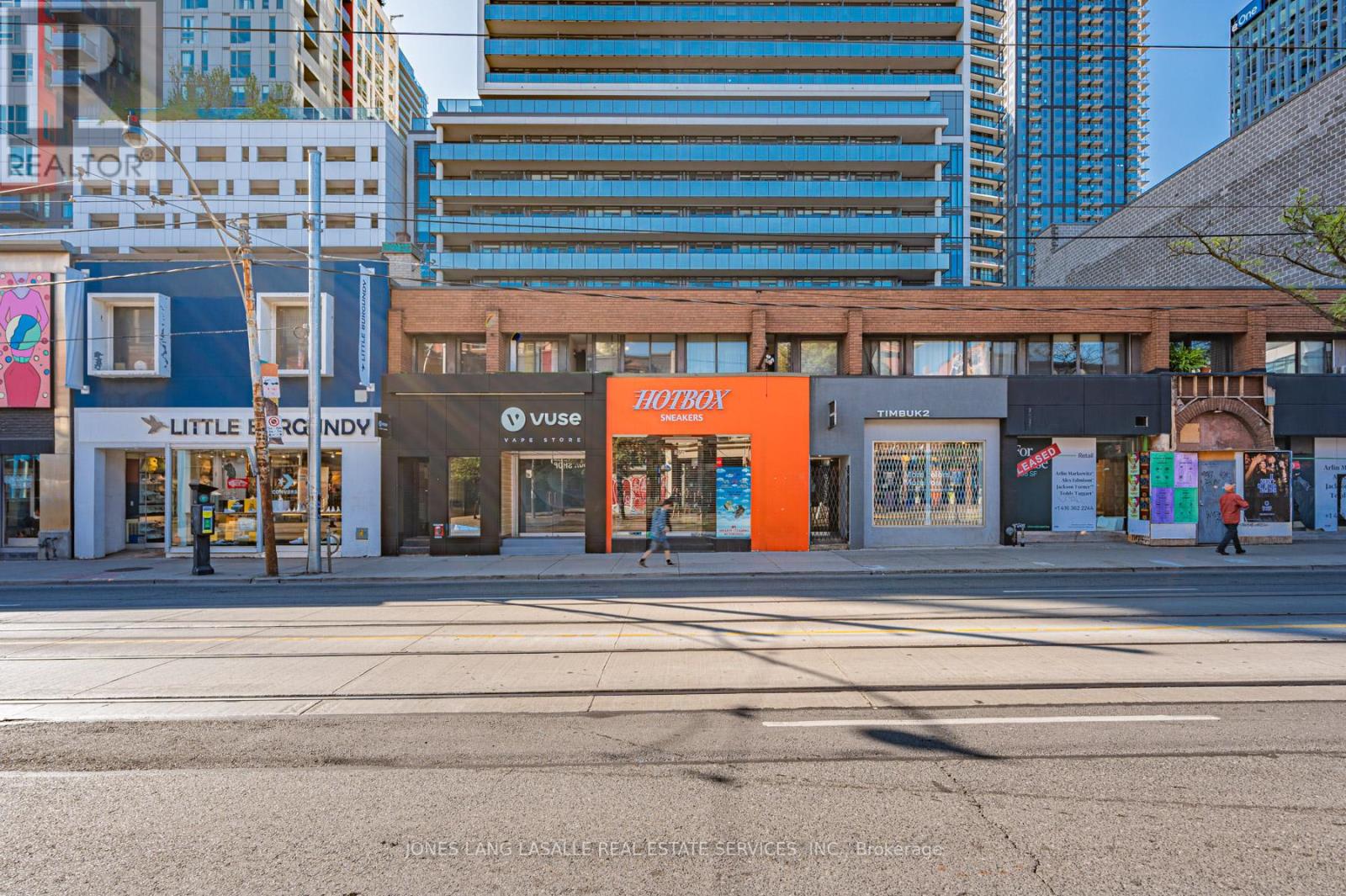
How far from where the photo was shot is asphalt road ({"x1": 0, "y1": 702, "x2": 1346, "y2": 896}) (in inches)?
143

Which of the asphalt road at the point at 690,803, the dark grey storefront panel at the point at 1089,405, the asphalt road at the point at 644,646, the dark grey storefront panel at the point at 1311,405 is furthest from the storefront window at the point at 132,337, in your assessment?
the dark grey storefront panel at the point at 1311,405

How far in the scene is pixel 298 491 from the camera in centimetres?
1977

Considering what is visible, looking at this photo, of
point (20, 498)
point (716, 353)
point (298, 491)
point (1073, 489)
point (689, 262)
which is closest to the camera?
point (20, 498)

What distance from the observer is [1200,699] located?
6.25m

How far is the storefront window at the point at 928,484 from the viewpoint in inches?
798

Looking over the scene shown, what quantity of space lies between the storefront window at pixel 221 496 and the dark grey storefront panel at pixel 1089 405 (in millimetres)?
21759

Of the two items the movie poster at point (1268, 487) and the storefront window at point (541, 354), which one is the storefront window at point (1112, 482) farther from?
the storefront window at point (541, 354)

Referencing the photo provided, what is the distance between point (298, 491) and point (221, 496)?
6.99 ft

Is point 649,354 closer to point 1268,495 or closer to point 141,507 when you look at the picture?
point 141,507

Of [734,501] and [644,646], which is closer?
[644,646]

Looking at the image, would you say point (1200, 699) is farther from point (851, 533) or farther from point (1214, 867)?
point (851, 533)

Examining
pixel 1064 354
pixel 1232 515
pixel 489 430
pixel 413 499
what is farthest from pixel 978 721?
pixel 1064 354

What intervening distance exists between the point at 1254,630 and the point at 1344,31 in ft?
422

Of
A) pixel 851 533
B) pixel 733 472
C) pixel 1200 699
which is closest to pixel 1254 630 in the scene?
pixel 1200 699
